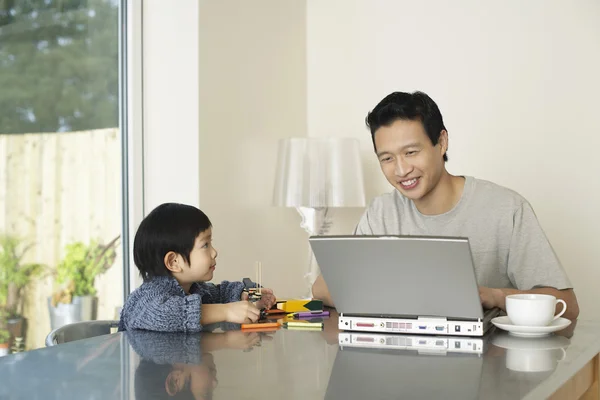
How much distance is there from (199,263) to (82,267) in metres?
1.26

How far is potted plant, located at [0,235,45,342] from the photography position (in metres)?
→ 2.69

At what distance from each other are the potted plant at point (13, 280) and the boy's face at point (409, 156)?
1.36 meters

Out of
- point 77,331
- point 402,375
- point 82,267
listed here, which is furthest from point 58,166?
point 402,375

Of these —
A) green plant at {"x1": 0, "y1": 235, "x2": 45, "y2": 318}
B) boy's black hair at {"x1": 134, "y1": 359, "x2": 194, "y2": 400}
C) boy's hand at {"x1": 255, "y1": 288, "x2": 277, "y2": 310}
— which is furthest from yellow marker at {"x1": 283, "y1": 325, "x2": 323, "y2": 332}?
green plant at {"x1": 0, "y1": 235, "x2": 45, "y2": 318}

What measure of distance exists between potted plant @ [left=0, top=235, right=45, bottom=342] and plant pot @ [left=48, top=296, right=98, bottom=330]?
0.46ft

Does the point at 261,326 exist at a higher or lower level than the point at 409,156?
lower

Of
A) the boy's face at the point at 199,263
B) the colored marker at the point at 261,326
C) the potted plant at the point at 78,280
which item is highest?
the boy's face at the point at 199,263

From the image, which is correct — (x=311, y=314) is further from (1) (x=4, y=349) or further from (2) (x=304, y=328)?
(1) (x=4, y=349)

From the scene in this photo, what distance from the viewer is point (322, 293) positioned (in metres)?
2.02

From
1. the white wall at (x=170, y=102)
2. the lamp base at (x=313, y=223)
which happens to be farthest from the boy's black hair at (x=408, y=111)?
the lamp base at (x=313, y=223)

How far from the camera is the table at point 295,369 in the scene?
1080mm

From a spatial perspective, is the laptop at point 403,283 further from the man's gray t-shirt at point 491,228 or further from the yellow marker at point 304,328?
the man's gray t-shirt at point 491,228

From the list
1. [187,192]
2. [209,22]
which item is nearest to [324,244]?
[187,192]

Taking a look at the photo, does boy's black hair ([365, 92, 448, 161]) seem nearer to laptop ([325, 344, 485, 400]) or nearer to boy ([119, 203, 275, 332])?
boy ([119, 203, 275, 332])
